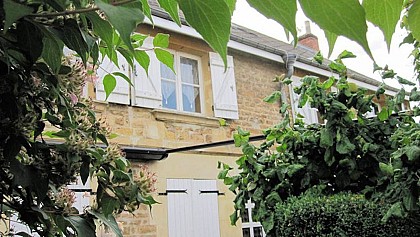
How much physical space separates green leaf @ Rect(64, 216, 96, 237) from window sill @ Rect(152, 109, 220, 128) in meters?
5.84

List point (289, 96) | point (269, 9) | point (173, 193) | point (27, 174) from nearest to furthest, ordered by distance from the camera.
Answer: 1. point (269, 9)
2. point (27, 174)
3. point (173, 193)
4. point (289, 96)

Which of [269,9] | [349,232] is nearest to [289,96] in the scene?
[349,232]

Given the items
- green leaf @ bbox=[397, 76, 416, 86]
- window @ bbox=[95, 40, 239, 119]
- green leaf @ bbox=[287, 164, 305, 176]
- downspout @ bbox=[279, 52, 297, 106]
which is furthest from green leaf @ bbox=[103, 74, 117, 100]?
downspout @ bbox=[279, 52, 297, 106]

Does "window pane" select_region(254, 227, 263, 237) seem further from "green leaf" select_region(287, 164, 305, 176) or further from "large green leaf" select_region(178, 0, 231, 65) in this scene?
"large green leaf" select_region(178, 0, 231, 65)

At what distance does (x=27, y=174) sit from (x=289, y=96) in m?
8.21

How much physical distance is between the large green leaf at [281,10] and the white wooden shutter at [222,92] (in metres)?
7.33

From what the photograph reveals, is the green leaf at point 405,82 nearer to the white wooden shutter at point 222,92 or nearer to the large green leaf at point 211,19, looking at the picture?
the white wooden shutter at point 222,92

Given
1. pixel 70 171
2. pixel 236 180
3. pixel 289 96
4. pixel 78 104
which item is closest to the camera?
pixel 70 171

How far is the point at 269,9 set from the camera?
0.36 metres

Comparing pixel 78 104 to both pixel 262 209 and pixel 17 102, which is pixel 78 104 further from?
pixel 262 209

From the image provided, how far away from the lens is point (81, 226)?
115 centimetres

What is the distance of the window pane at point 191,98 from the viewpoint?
7617 millimetres

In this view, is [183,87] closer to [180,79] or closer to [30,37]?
[180,79]

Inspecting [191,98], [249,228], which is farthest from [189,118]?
[249,228]
